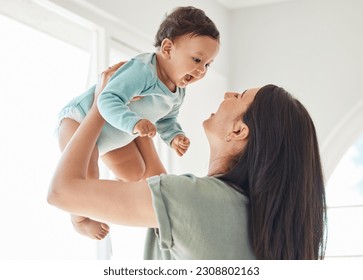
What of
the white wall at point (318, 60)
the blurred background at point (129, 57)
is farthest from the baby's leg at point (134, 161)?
the white wall at point (318, 60)

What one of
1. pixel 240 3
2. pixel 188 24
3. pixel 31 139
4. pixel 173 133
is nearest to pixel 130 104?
pixel 173 133

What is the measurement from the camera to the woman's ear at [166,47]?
168cm

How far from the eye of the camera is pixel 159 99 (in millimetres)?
1616

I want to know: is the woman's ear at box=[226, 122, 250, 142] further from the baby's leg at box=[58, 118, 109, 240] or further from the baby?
the baby's leg at box=[58, 118, 109, 240]

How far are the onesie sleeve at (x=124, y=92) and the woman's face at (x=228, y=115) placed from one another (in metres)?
0.16

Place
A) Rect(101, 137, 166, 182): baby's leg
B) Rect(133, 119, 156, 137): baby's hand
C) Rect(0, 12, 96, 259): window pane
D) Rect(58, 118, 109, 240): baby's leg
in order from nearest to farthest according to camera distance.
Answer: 1. Rect(133, 119, 156, 137): baby's hand
2. Rect(58, 118, 109, 240): baby's leg
3. Rect(101, 137, 166, 182): baby's leg
4. Rect(0, 12, 96, 259): window pane

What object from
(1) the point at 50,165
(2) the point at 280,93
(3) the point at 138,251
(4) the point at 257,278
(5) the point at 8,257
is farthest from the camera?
(3) the point at 138,251

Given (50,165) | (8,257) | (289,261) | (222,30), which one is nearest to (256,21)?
(222,30)

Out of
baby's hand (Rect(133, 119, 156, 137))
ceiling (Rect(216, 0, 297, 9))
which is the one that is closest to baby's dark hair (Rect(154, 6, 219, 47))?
baby's hand (Rect(133, 119, 156, 137))

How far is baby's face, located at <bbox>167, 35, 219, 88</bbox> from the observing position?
165 cm

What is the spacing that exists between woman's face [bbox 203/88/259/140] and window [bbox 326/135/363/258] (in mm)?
2244

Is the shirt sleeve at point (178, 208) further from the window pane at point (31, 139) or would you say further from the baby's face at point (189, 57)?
the window pane at point (31, 139)

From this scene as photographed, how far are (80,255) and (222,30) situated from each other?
1.67m

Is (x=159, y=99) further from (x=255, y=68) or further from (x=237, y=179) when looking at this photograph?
(x=255, y=68)
